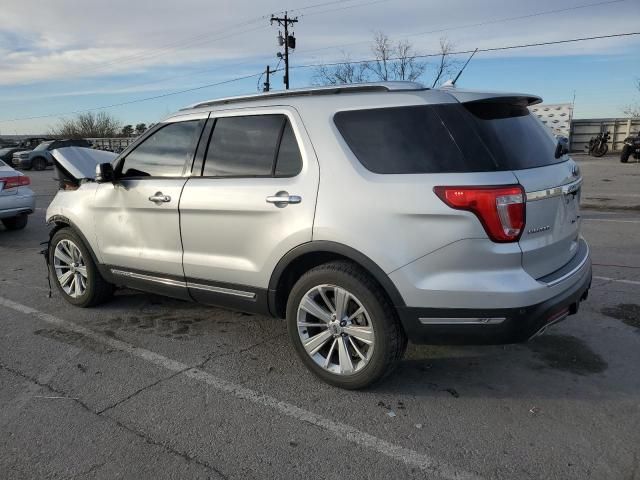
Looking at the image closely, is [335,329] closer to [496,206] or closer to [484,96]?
[496,206]

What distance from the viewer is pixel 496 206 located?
2.90 metres

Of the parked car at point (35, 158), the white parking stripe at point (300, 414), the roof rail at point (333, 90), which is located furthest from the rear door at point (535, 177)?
the parked car at point (35, 158)

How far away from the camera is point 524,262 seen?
299cm

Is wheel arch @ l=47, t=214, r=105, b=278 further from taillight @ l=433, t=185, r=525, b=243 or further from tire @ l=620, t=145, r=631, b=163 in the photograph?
tire @ l=620, t=145, r=631, b=163

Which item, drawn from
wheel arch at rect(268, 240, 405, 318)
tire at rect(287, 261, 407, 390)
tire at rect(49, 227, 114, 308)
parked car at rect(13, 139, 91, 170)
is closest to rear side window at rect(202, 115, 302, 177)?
wheel arch at rect(268, 240, 405, 318)

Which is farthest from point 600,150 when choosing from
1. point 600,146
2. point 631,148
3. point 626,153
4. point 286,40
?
point 286,40

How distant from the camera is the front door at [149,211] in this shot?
426 centimetres

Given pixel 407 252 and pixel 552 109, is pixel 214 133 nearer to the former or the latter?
pixel 407 252

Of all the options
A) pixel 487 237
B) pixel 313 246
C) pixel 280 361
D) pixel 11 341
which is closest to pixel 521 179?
pixel 487 237

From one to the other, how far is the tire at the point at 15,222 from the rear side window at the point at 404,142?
9076 millimetres

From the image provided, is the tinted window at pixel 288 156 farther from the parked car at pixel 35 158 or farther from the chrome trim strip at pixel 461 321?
the parked car at pixel 35 158

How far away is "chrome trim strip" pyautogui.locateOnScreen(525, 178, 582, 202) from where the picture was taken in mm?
3021

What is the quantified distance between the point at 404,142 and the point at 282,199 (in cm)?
88

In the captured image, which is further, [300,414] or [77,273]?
[77,273]
